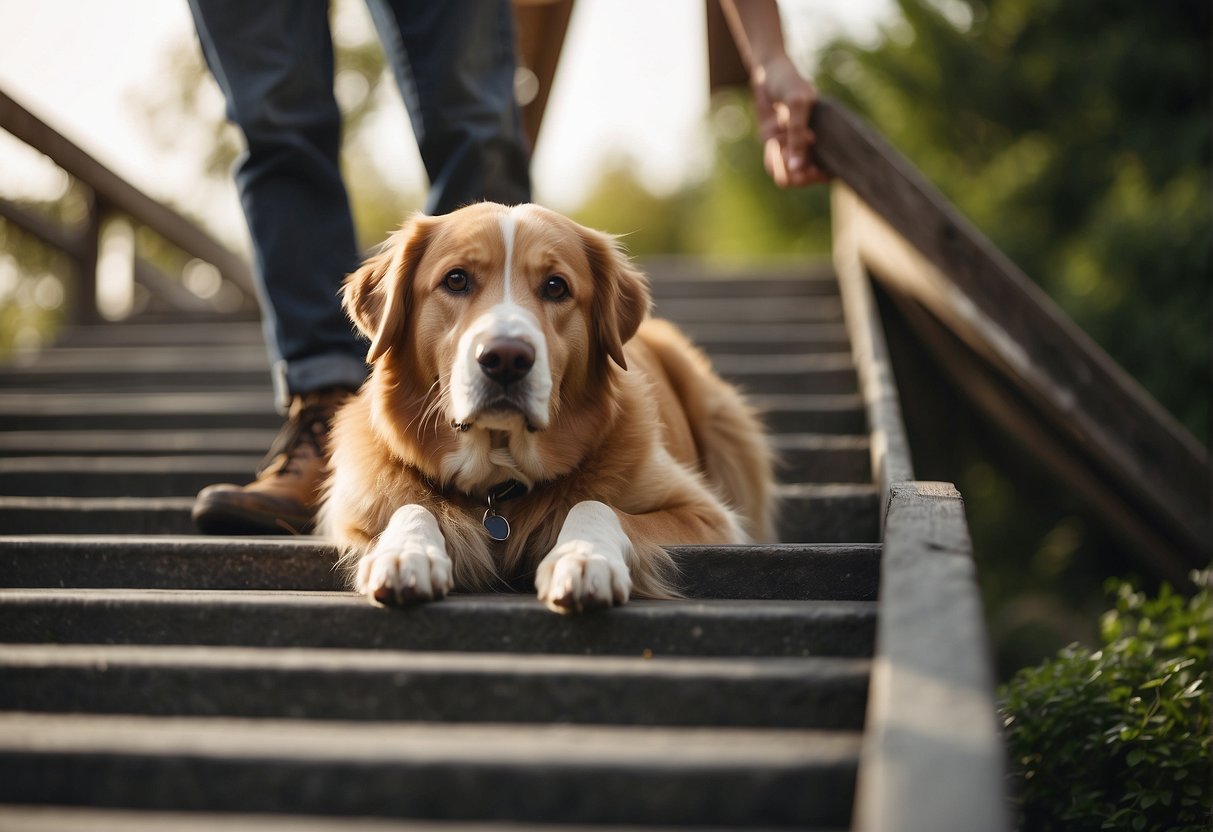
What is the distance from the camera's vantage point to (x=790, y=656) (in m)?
1.80

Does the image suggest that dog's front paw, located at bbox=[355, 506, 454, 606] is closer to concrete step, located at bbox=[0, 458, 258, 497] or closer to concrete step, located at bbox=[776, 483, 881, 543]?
concrete step, located at bbox=[776, 483, 881, 543]

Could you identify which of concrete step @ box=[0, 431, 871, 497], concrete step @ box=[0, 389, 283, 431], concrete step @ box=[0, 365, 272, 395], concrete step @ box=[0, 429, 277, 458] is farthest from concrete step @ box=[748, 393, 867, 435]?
concrete step @ box=[0, 365, 272, 395]

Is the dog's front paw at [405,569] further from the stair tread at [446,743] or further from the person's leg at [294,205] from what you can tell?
the person's leg at [294,205]

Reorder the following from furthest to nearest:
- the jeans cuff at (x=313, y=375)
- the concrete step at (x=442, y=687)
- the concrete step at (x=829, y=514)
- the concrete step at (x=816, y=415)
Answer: the concrete step at (x=816, y=415) → the concrete step at (x=829, y=514) → the jeans cuff at (x=313, y=375) → the concrete step at (x=442, y=687)

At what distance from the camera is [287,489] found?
2.62 m

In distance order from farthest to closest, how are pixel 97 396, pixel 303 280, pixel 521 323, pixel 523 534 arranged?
pixel 97 396 → pixel 303 280 → pixel 523 534 → pixel 521 323

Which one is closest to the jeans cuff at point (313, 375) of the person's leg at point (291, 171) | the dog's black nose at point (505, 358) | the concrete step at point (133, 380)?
the person's leg at point (291, 171)

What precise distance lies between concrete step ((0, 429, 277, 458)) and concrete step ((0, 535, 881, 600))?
1.37 m

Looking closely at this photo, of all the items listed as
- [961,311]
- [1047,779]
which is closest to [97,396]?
[961,311]

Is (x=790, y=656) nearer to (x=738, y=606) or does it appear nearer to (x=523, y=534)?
(x=738, y=606)

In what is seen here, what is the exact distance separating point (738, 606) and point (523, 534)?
1.90ft

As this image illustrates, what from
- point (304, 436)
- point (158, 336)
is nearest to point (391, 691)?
point (304, 436)

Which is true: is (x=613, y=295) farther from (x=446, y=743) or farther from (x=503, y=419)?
(x=446, y=743)

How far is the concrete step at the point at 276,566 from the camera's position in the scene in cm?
213
